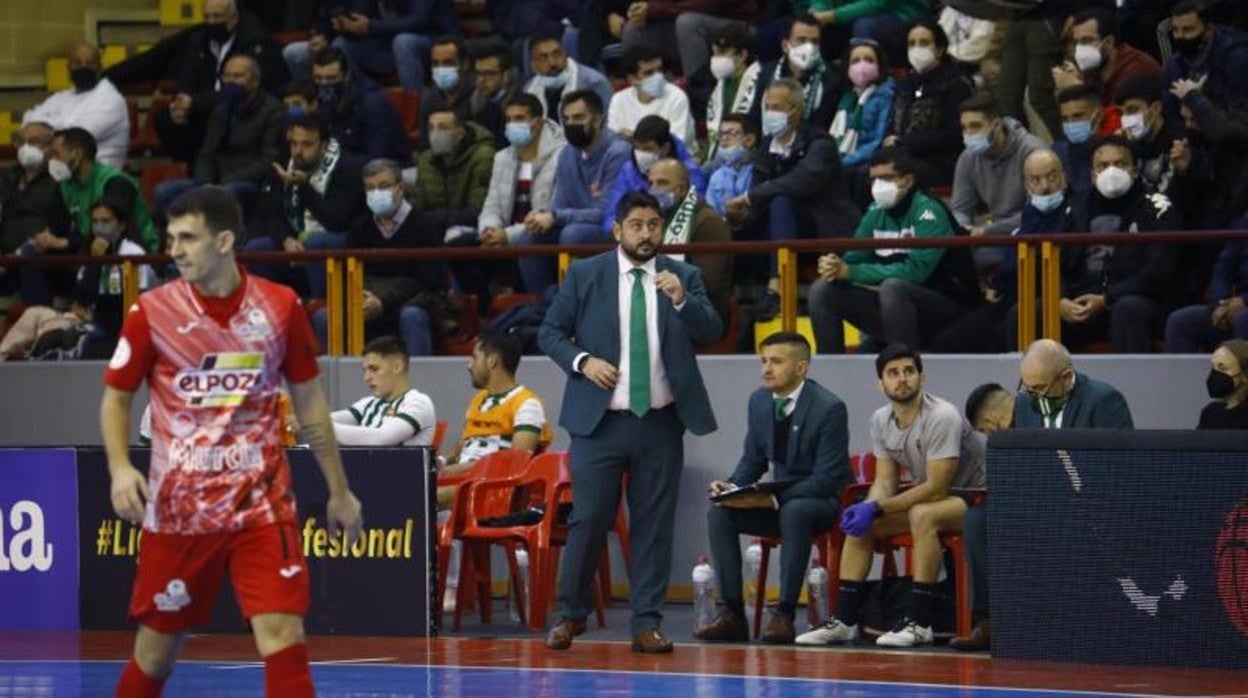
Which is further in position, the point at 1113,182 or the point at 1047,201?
the point at 1047,201

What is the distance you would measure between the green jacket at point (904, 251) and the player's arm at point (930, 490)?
2196 millimetres

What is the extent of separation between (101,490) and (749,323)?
14.1 feet

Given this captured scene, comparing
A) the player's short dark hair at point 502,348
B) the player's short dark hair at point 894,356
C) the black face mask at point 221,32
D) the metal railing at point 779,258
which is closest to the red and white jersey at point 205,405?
the player's short dark hair at point 894,356

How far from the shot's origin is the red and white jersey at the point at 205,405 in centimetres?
880

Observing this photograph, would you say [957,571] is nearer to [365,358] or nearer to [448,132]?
[365,358]

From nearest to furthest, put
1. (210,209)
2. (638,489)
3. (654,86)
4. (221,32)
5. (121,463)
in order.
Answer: (121,463) → (210,209) → (638,489) → (654,86) → (221,32)

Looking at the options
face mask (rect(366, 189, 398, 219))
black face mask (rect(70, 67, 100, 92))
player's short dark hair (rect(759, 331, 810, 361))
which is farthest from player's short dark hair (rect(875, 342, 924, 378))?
black face mask (rect(70, 67, 100, 92))

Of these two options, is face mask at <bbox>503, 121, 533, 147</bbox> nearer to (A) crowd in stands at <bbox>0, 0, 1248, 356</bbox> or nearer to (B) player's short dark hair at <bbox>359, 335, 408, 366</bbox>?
(A) crowd in stands at <bbox>0, 0, 1248, 356</bbox>

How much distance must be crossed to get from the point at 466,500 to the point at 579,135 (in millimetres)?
3484

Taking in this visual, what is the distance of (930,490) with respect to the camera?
13.9 meters

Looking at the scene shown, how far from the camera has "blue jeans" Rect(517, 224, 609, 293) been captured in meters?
17.1

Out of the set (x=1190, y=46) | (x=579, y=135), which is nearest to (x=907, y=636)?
(x=1190, y=46)

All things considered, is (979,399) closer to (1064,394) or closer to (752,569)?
(1064,394)

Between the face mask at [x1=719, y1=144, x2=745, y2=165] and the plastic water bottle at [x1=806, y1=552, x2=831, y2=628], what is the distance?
349 centimetres
